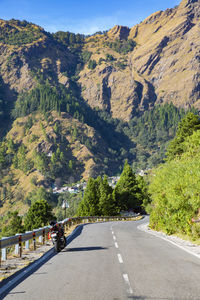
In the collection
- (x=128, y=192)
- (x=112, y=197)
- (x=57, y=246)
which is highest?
(x=128, y=192)

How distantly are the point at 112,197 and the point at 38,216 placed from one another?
64.2ft

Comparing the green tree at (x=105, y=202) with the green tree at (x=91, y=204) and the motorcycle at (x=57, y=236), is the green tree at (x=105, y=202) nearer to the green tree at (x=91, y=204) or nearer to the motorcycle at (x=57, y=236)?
the green tree at (x=91, y=204)

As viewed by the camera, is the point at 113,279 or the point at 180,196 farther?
the point at 180,196

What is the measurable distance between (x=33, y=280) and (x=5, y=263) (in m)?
3.59

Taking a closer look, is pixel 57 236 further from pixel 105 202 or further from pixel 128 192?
pixel 128 192

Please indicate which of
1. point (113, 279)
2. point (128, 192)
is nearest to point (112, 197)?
point (128, 192)

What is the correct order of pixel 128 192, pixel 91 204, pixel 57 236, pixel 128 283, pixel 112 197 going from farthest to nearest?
pixel 128 192, pixel 112 197, pixel 91 204, pixel 57 236, pixel 128 283

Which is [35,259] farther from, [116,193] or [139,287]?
[116,193]

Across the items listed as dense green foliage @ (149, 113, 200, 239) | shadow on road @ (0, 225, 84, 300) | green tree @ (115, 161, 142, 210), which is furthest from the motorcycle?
green tree @ (115, 161, 142, 210)

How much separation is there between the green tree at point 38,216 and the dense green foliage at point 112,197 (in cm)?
888

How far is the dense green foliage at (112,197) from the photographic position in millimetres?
75500

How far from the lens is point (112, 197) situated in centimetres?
7875

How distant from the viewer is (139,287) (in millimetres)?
8016

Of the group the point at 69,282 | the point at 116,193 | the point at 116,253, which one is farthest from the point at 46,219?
the point at 69,282
